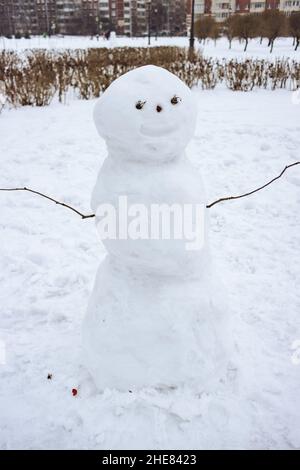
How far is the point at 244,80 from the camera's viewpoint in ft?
33.3

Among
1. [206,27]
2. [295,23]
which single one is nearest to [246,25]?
[295,23]

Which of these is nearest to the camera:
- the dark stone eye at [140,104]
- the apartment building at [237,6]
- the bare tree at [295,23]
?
the dark stone eye at [140,104]

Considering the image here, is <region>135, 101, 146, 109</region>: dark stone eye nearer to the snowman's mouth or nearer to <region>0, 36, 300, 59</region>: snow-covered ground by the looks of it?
the snowman's mouth

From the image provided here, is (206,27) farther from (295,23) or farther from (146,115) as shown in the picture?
(146,115)

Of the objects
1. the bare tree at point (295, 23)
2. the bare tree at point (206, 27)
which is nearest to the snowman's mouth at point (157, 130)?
the bare tree at point (295, 23)

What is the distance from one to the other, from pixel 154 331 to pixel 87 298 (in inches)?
41.7

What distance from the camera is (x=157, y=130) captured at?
1.51 metres

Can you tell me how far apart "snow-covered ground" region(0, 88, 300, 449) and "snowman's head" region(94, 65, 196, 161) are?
1252mm

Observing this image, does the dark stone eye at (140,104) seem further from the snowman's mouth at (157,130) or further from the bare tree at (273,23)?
the bare tree at (273,23)

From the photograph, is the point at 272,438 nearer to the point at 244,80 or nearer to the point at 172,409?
the point at 172,409

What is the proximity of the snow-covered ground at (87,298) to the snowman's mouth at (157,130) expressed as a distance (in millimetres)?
1306

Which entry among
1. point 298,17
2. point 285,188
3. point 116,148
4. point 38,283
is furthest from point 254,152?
point 298,17

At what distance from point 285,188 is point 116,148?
3.35 meters

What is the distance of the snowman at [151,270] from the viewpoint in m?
1.52
